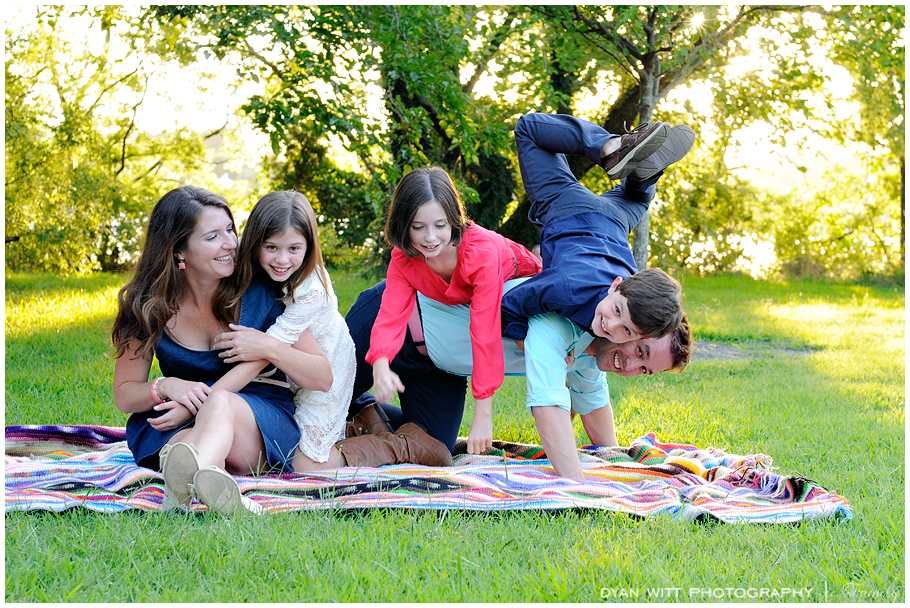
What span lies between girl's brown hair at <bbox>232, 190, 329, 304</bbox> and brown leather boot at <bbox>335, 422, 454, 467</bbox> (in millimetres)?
727

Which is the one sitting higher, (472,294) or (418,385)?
(472,294)

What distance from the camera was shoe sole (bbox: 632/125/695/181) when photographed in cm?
347

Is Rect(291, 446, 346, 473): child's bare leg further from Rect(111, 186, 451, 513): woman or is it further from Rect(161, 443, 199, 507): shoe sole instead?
Rect(161, 443, 199, 507): shoe sole

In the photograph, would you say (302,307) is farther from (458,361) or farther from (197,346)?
(458,361)

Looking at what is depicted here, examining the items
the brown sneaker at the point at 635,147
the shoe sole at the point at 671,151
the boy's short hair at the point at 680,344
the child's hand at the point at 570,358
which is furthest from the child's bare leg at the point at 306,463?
the shoe sole at the point at 671,151

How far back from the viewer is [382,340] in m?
3.26

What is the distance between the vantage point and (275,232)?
9.57ft

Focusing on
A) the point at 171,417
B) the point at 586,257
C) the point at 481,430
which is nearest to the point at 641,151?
the point at 586,257

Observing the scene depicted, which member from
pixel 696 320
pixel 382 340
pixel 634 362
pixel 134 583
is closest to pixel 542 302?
pixel 634 362

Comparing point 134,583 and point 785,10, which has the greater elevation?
point 785,10

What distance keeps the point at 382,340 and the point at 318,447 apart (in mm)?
515

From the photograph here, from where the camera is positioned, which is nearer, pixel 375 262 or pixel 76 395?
pixel 76 395

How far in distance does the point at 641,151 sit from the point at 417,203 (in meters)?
1.05

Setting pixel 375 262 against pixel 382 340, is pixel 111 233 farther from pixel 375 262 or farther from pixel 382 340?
pixel 382 340
